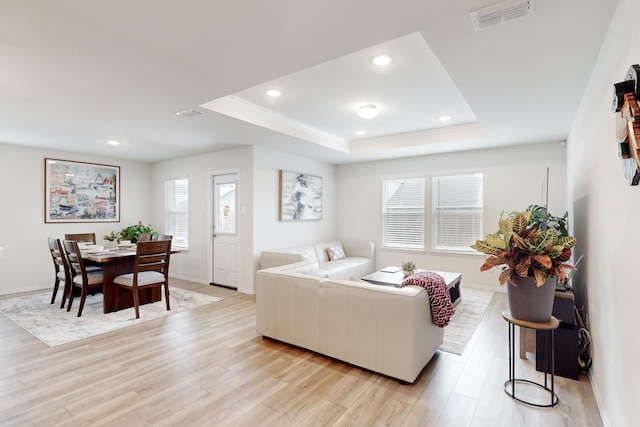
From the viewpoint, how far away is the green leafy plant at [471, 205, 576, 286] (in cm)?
197

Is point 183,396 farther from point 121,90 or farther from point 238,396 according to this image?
point 121,90

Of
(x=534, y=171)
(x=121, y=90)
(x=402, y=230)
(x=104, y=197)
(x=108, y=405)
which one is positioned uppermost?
(x=121, y=90)

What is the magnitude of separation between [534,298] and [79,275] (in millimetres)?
4954

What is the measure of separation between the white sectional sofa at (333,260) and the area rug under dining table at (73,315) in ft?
3.43

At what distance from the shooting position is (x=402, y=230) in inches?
246

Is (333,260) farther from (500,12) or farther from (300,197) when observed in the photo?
(500,12)

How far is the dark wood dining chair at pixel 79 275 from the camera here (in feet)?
12.5

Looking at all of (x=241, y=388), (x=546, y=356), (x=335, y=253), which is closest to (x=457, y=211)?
(x=335, y=253)

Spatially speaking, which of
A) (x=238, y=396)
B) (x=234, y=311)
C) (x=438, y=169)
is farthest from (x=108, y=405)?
(x=438, y=169)

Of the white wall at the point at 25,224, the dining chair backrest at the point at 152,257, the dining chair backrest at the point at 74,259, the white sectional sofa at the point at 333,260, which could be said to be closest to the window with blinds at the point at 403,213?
the white sectional sofa at the point at 333,260

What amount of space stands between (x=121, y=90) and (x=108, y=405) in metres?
2.60

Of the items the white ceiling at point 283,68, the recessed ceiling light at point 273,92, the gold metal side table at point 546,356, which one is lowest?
the gold metal side table at point 546,356

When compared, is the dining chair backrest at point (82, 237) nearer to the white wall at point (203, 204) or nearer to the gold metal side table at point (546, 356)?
the white wall at point (203, 204)

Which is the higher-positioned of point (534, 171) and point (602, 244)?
point (534, 171)
